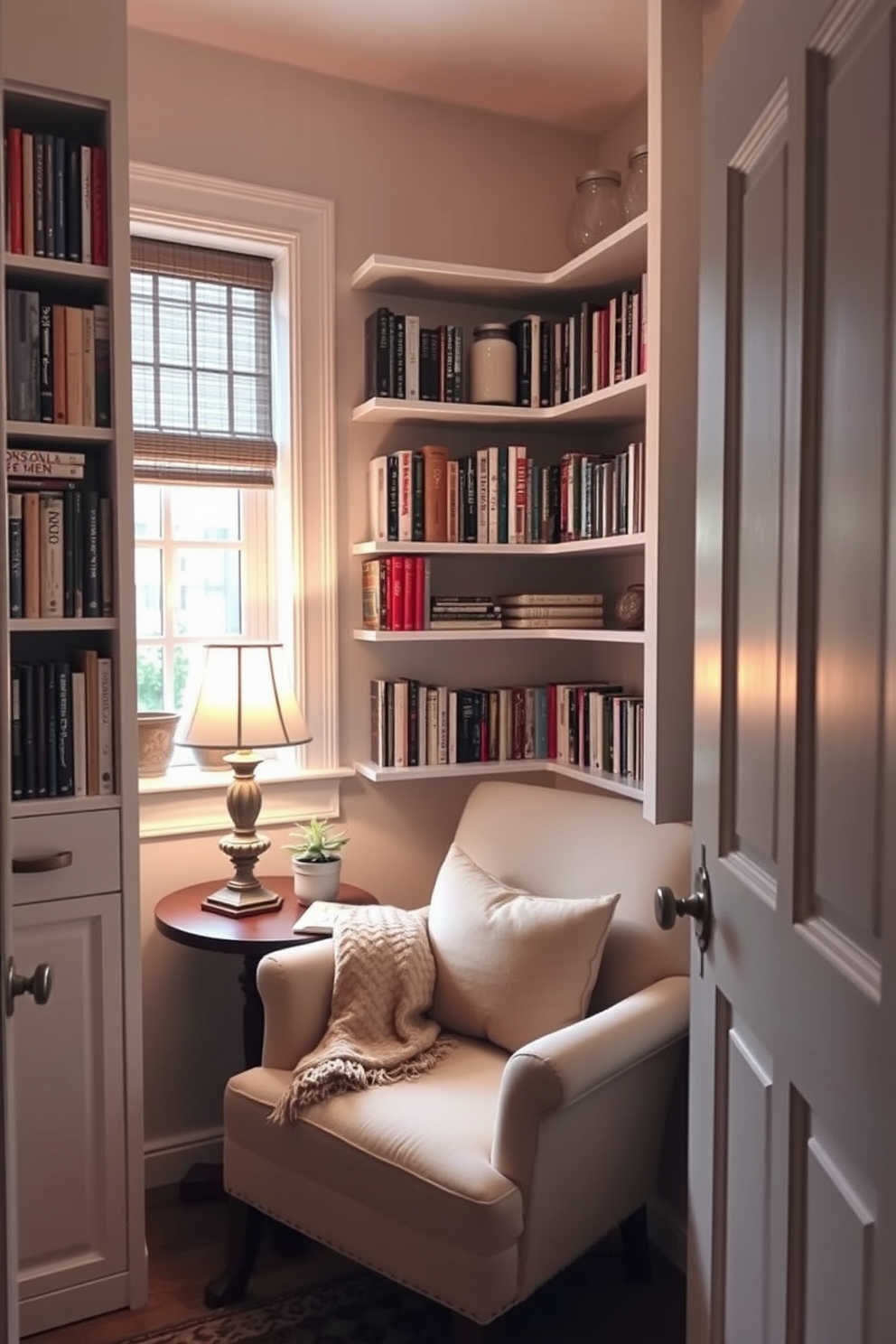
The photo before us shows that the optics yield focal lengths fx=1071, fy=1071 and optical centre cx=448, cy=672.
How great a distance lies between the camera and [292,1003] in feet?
6.71

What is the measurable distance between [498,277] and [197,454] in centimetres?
85

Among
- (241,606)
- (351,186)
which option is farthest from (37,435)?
(351,186)

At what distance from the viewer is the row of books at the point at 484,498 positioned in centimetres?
259

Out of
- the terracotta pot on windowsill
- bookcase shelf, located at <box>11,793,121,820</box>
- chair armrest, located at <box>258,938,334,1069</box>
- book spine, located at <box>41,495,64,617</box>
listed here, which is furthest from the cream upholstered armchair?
book spine, located at <box>41,495,64,617</box>

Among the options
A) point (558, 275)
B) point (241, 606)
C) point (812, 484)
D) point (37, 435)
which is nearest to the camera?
point (812, 484)

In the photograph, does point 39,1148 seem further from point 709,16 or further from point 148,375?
point 709,16

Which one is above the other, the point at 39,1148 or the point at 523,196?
the point at 523,196

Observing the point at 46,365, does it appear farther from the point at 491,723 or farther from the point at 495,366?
the point at 491,723

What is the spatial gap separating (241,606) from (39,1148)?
4.31 ft

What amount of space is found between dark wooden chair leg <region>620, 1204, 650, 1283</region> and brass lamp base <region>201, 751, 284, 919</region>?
0.98 m

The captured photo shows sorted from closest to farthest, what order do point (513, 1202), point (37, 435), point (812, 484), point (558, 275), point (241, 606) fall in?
1. point (812, 484)
2. point (513, 1202)
3. point (37, 435)
4. point (558, 275)
5. point (241, 606)

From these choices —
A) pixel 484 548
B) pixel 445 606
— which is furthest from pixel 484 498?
pixel 445 606

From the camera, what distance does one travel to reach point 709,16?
1.97 meters

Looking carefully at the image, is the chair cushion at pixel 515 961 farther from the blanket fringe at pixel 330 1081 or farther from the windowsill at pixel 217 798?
the windowsill at pixel 217 798
